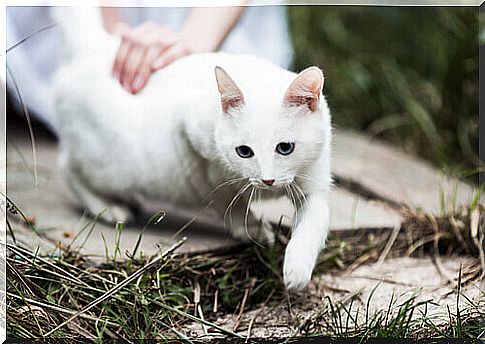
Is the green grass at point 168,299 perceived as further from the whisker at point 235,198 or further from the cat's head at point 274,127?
the cat's head at point 274,127

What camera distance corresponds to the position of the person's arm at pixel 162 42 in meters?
1.39

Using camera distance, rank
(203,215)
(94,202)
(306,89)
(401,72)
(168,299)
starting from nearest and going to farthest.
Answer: (306,89) < (168,299) < (203,215) < (94,202) < (401,72)

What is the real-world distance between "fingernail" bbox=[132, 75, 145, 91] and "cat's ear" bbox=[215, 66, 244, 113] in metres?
0.28

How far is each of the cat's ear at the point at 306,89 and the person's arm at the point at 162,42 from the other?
30 cm

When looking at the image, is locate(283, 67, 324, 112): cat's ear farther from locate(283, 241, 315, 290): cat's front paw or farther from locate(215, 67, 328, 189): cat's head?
locate(283, 241, 315, 290): cat's front paw

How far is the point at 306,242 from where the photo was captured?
1.18 m

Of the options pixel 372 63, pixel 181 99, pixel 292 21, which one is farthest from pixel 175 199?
pixel 372 63

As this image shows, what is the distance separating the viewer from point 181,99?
1.34 m

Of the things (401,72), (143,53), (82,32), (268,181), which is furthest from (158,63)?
(401,72)

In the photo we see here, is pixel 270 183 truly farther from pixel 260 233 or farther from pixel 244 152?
pixel 260 233

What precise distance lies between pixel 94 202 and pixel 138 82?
0.91 feet

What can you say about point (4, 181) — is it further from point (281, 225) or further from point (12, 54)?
point (281, 225)

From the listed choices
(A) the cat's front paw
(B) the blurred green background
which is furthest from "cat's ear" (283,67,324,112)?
(B) the blurred green background

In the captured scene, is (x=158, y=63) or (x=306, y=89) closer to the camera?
(x=306, y=89)
